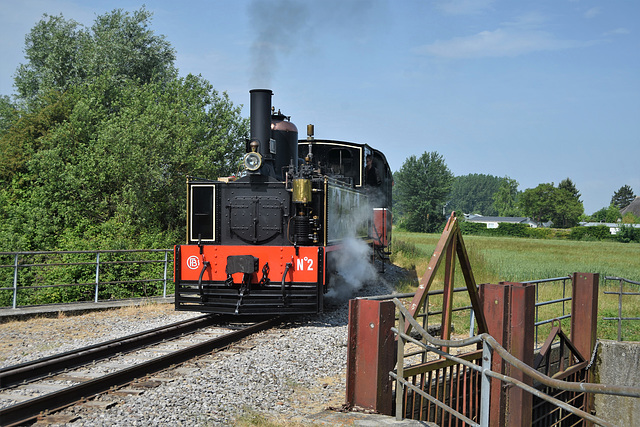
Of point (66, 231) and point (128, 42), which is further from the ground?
point (128, 42)

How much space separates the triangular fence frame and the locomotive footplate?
4.32 m

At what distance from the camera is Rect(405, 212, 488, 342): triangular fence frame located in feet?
16.5

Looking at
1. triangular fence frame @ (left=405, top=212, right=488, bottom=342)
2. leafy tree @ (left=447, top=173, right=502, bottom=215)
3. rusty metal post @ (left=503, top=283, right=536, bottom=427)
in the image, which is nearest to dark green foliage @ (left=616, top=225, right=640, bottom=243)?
rusty metal post @ (left=503, top=283, right=536, bottom=427)

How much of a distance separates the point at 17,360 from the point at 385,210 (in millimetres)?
11228

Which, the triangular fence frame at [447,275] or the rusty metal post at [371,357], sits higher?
the triangular fence frame at [447,275]

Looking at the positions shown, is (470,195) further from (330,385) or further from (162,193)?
(330,385)

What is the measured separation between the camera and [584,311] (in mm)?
8539

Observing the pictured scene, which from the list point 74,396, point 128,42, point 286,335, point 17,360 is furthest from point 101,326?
point 128,42

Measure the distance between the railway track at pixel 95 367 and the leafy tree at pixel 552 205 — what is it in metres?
98.3

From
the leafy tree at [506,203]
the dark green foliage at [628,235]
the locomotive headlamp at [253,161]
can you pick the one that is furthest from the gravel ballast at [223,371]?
the leafy tree at [506,203]

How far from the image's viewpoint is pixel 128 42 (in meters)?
28.8

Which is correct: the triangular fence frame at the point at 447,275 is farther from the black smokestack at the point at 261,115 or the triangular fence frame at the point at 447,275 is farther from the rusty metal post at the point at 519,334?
the black smokestack at the point at 261,115

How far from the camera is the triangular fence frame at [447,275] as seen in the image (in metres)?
5.02

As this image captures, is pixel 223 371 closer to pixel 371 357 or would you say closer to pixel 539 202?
pixel 371 357
